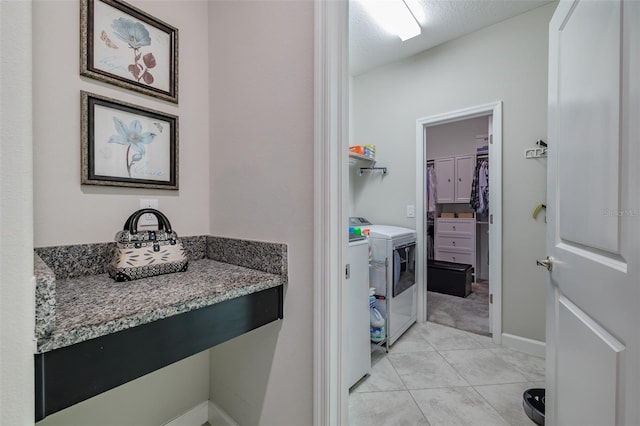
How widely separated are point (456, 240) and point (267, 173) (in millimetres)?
4273

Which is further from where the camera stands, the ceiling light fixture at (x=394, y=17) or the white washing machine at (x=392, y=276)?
the white washing machine at (x=392, y=276)

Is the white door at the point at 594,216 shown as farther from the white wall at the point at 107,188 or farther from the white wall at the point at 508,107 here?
the white wall at the point at 107,188

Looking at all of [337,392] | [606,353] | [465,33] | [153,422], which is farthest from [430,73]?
[153,422]

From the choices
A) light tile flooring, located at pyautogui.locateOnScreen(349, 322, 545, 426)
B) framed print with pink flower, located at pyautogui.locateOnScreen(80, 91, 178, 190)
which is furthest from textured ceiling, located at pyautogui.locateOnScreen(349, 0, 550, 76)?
light tile flooring, located at pyautogui.locateOnScreen(349, 322, 545, 426)

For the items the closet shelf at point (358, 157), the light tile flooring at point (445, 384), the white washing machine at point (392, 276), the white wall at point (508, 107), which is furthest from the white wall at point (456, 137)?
the light tile flooring at point (445, 384)

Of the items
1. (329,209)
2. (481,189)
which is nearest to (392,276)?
(329,209)

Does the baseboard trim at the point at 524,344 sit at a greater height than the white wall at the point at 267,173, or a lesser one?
lesser

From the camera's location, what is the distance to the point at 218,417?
140cm

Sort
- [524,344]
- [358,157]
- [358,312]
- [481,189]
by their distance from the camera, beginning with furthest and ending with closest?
[481,189], [358,157], [524,344], [358,312]

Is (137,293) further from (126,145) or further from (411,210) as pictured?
(411,210)

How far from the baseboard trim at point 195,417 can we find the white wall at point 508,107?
231cm

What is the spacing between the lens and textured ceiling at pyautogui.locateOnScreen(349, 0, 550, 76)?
2156 mm

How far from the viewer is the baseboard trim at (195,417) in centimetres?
134

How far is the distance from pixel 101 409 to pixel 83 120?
3.82 feet
